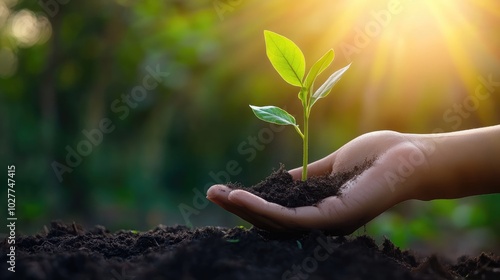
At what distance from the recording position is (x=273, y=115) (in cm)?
173

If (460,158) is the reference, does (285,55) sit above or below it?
above

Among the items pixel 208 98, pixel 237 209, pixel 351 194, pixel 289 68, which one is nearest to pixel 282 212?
pixel 237 209

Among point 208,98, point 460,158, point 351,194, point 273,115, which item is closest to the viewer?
point 351,194

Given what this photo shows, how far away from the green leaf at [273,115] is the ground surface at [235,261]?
1.18 ft

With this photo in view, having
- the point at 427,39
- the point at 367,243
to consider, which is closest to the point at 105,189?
the point at 427,39

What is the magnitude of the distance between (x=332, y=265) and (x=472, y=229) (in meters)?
3.55

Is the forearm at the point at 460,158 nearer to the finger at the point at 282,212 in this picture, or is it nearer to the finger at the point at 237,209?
the finger at the point at 282,212

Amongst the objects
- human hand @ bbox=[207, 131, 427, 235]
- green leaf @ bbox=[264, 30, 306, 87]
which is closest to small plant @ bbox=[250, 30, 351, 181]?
green leaf @ bbox=[264, 30, 306, 87]

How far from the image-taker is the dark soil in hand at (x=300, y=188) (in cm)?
161

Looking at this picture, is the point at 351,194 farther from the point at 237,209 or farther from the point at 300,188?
the point at 237,209

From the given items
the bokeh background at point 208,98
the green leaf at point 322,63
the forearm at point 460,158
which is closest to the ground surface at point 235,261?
the forearm at point 460,158

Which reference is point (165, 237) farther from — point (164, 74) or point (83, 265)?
point (164, 74)

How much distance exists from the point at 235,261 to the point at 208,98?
429 cm

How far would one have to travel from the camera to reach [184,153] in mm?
5613
